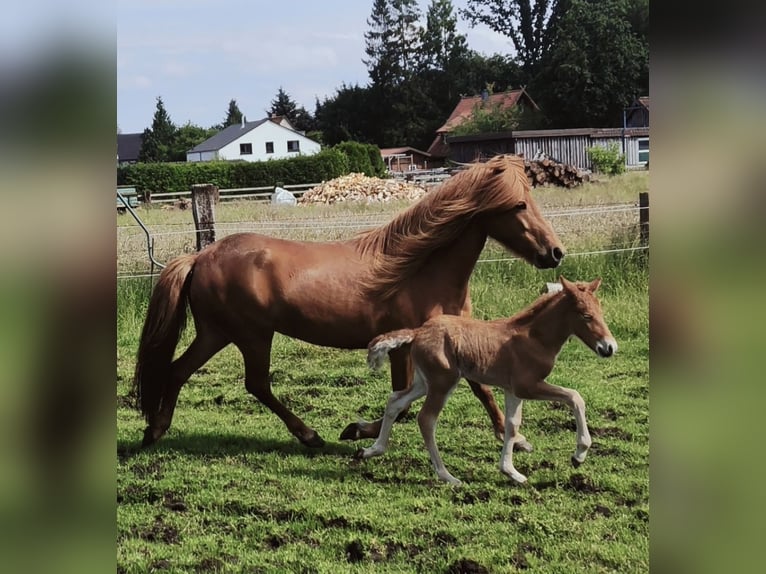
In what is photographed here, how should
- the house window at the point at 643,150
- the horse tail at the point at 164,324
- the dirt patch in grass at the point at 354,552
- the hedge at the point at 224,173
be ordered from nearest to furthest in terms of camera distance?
the dirt patch in grass at the point at 354,552, the house window at the point at 643,150, the horse tail at the point at 164,324, the hedge at the point at 224,173

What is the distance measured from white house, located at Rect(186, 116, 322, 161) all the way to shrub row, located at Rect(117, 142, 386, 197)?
63 millimetres

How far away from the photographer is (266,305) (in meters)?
4.18

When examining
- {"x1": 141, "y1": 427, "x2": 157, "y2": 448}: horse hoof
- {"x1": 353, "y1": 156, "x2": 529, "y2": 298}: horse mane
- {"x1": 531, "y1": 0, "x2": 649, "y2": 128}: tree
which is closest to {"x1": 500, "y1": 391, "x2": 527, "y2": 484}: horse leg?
{"x1": 353, "y1": 156, "x2": 529, "y2": 298}: horse mane

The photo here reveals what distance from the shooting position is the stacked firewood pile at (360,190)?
15.8 ft

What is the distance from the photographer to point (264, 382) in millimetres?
4324

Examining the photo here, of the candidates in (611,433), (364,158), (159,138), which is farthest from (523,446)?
(159,138)

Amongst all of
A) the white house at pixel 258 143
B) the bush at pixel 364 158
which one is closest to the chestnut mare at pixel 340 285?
the bush at pixel 364 158

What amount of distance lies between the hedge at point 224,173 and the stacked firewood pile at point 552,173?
1432 millimetres

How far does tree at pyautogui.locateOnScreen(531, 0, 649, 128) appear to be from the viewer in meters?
3.80

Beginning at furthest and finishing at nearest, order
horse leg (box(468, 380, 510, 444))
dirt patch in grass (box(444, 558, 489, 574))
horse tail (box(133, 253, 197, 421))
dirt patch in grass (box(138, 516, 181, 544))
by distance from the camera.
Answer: horse tail (box(133, 253, 197, 421)), horse leg (box(468, 380, 510, 444)), dirt patch in grass (box(138, 516, 181, 544)), dirt patch in grass (box(444, 558, 489, 574))

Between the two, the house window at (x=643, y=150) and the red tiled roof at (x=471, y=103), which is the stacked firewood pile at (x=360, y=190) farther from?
the house window at (x=643, y=150)

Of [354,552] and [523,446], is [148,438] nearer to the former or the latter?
[354,552]

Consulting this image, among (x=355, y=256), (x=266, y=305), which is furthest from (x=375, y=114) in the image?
(x=266, y=305)

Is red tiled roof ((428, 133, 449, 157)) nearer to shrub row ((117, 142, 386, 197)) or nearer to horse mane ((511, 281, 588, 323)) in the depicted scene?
shrub row ((117, 142, 386, 197))
